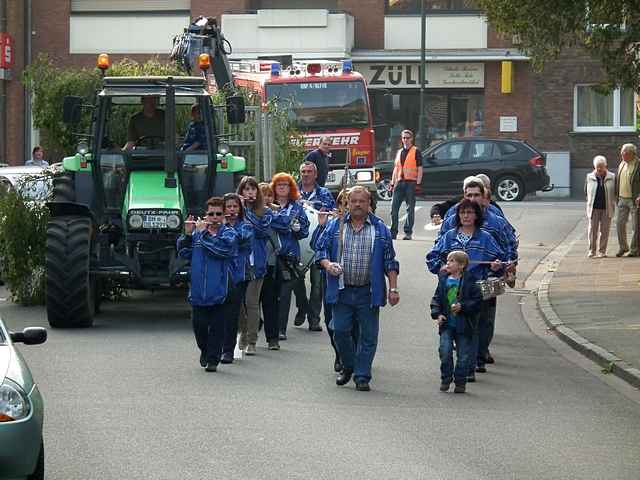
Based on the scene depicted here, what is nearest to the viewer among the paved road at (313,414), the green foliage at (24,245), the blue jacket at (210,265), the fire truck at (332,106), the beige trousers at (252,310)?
the paved road at (313,414)

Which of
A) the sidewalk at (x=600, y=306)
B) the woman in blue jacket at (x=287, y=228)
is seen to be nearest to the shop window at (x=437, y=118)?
the sidewalk at (x=600, y=306)

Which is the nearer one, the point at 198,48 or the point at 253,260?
the point at 253,260

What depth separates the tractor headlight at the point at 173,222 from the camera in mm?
16625

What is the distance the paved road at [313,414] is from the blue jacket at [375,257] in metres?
0.77

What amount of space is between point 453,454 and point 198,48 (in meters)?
16.9

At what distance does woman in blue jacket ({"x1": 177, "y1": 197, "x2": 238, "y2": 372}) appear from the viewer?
13.4 metres

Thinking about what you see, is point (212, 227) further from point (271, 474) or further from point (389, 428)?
point (271, 474)

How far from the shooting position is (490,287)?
1288 centimetres

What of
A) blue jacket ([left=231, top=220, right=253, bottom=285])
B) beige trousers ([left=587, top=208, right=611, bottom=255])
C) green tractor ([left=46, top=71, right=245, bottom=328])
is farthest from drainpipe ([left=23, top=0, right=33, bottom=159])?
blue jacket ([left=231, top=220, right=253, bottom=285])

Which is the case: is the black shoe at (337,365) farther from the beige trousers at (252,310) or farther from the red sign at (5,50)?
the red sign at (5,50)

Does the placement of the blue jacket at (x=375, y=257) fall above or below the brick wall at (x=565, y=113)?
below

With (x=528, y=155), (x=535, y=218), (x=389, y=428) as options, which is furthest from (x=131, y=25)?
(x=389, y=428)

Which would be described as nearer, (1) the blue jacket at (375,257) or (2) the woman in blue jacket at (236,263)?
(1) the blue jacket at (375,257)

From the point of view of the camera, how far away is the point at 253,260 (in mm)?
14406
